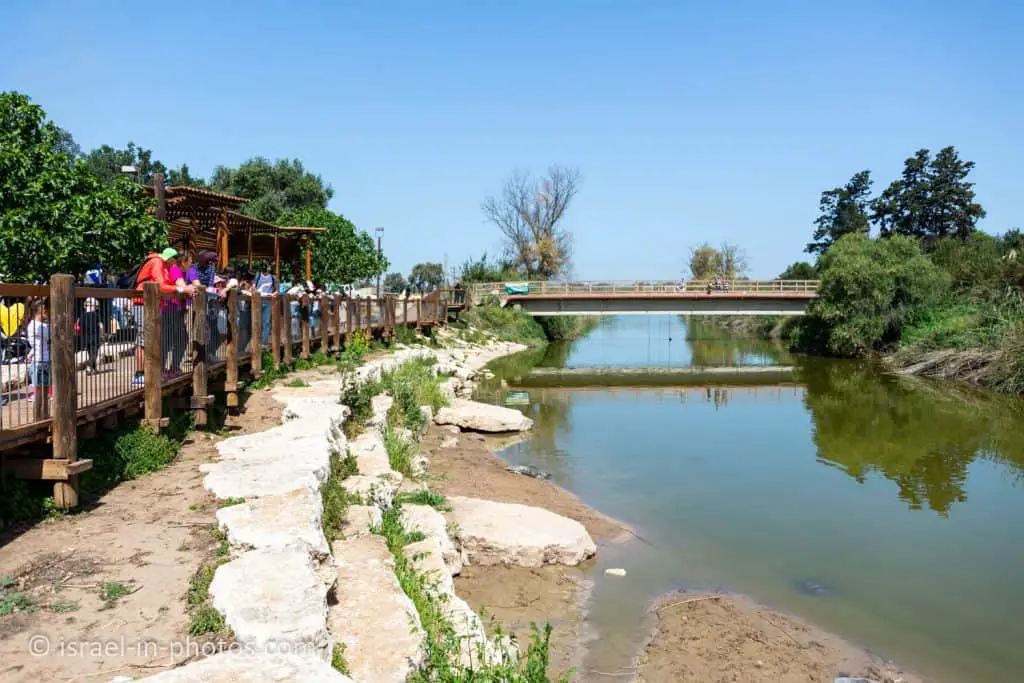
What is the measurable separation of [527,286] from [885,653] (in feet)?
123

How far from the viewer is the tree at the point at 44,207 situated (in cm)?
1202

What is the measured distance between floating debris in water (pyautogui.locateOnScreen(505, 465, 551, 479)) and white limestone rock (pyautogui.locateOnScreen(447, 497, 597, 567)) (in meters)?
3.13

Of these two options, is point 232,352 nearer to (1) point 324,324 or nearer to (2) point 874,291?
(1) point 324,324


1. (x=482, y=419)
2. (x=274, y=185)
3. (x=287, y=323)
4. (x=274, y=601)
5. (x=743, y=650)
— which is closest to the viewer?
(x=274, y=601)

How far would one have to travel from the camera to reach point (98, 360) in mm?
6602

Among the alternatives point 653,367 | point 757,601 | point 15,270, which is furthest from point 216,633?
point 653,367

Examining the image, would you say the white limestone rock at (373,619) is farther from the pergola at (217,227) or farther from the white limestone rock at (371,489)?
the pergola at (217,227)

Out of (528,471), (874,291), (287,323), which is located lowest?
(528,471)

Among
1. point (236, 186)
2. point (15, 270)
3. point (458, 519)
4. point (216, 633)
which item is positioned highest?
point (236, 186)

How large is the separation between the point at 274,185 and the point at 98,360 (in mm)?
51362

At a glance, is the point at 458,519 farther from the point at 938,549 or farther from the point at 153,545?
the point at 938,549

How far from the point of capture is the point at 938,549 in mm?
9930

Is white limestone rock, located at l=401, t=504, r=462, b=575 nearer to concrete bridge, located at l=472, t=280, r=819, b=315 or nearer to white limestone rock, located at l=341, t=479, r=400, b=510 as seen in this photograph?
white limestone rock, located at l=341, t=479, r=400, b=510

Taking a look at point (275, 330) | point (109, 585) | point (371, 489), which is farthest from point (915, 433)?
point (109, 585)
